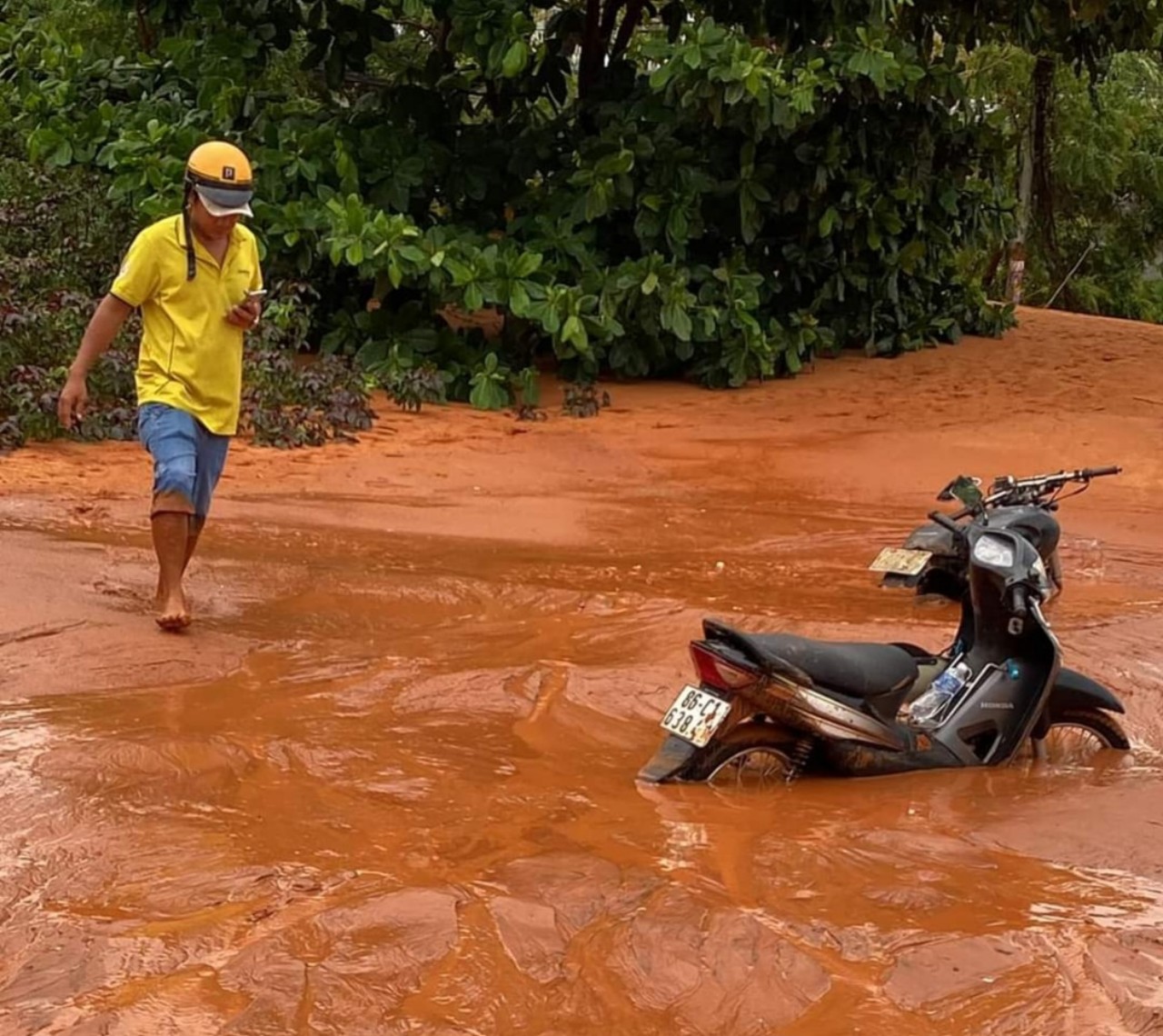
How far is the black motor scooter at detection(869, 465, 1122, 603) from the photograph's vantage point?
19.6 feet

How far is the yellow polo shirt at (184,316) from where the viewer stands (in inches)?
222

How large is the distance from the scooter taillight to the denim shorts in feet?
7.26

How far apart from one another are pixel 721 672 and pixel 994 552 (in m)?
1.13

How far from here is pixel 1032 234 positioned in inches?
933

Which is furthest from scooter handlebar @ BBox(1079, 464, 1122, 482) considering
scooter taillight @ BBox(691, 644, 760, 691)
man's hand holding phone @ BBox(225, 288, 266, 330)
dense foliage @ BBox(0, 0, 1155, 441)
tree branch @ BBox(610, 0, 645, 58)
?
tree branch @ BBox(610, 0, 645, 58)

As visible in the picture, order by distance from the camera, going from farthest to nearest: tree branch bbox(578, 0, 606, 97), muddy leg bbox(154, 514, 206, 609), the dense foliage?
tree branch bbox(578, 0, 606, 97), the dense foliage, muddy leg bbox(154, 514, 206, 609)

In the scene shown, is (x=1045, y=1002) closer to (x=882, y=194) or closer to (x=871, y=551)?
(x=871, y=551)

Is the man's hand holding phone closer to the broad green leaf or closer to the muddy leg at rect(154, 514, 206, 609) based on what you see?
the muddy leg at rect(154, 514, 206, 609)

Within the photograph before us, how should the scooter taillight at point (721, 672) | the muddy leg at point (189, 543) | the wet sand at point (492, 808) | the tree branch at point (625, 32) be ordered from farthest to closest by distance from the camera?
the tree branch at point (625, 32) → the muddy leg at point (189, 543) → the scooter taillight at point (721, 672) → the wet sand at point (492, 808)

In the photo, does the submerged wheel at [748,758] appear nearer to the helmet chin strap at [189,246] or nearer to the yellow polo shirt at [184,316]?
the yellow polo shirt at [184,316]

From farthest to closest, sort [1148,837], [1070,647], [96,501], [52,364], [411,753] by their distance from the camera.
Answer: [52,364], [96,501], [1070,647], [411,753], [1148,837]

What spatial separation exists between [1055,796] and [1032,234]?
20.3 m

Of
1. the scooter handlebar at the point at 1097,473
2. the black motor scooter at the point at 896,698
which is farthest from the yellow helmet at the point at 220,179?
the scooter handlebar at the point at 1097,473

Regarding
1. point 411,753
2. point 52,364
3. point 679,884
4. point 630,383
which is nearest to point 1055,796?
point 679,884
